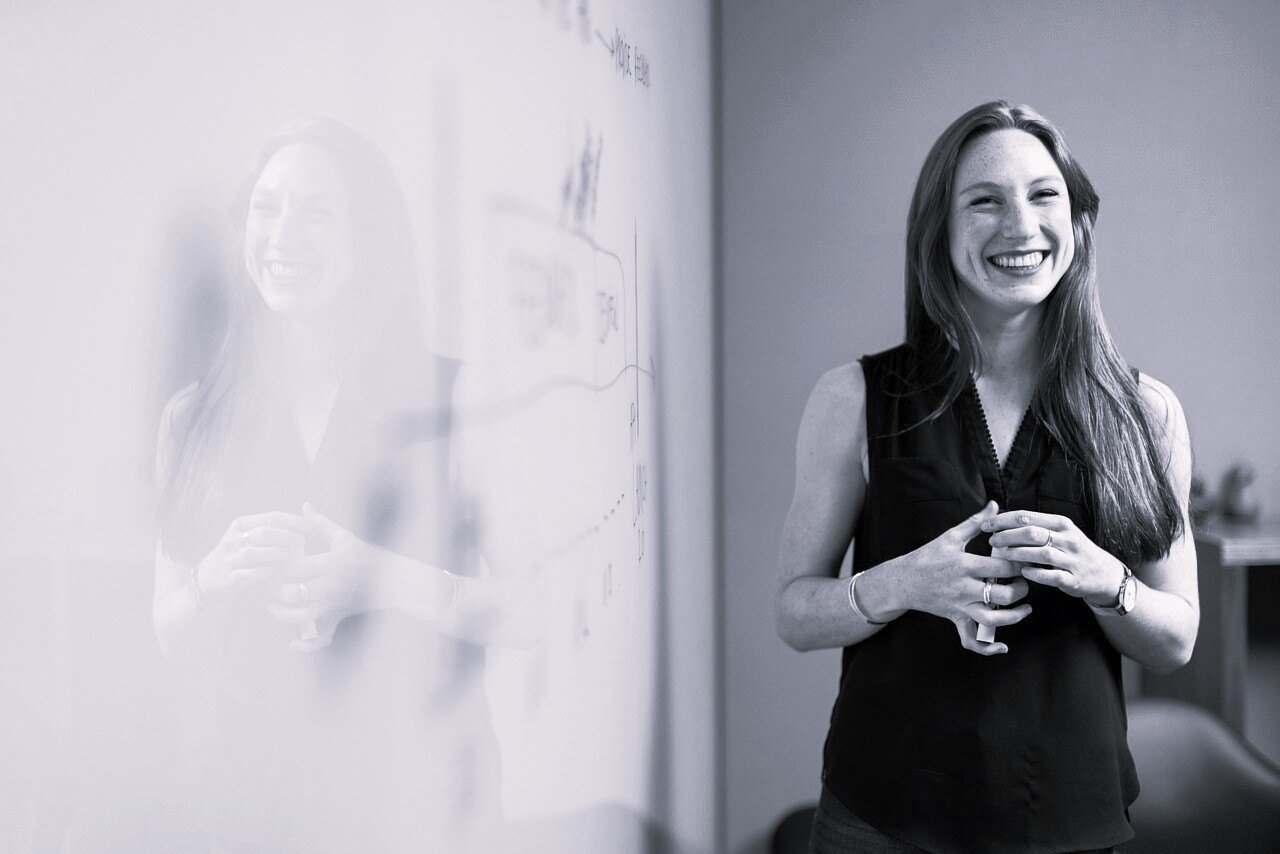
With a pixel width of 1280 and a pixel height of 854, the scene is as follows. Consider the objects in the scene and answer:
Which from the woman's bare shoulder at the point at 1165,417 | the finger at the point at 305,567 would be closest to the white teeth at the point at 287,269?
the finger at the point at 305,567

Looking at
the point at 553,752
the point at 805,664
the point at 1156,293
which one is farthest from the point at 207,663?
the point at 1156,293

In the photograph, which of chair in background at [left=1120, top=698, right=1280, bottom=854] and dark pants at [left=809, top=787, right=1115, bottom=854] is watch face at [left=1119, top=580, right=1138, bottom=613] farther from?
chair in background at [left=1120, top=698, right=1280, bottom=854]

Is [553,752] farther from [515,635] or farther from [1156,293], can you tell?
[1156,293]

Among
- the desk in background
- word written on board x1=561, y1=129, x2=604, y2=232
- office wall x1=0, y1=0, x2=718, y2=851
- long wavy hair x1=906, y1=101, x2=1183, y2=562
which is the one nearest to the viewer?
office wall x1=0, y1=0, x2=718, y2=851

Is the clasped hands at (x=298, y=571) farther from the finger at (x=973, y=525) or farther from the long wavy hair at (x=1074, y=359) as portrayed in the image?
the long wavy hair at (x=1074, y=359)

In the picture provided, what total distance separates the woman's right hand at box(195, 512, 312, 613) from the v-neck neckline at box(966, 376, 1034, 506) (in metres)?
1.04

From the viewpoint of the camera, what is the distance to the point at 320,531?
408 millimetres

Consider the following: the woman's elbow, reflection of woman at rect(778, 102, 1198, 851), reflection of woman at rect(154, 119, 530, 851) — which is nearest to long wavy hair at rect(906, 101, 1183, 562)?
reflection of woman at rect(778, 102, 1198, 851)

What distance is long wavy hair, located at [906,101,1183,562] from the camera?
1.23 m

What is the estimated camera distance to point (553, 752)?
800 millimetres

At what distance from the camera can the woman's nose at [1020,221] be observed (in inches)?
48.8

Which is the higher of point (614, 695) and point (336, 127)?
point (336, 127)

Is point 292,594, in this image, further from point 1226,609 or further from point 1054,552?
point 1226,609

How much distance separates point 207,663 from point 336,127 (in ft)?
0.75
